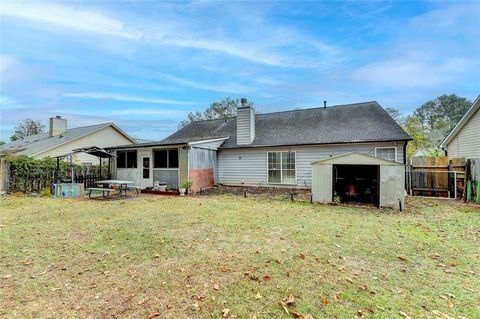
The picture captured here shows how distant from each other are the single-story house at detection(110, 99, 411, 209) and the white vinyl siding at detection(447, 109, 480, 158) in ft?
Result: 12.1

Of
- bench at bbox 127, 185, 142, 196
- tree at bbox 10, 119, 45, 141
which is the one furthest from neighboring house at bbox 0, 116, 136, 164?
tree at bbox 10, 119, 45, 141

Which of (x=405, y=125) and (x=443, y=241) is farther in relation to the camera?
(x=405, y=125)

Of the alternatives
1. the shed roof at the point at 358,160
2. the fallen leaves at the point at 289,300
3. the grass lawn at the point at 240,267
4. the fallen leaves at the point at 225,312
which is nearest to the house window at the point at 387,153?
the shed roof at the point at 358,160

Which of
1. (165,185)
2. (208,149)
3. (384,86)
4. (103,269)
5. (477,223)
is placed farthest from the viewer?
(384,86)

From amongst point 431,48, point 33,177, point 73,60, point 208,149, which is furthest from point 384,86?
point 33,177

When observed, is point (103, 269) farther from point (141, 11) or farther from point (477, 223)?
point (141, 11)

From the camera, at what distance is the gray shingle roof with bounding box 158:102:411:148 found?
40.3ft

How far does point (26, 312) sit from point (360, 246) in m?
5.09

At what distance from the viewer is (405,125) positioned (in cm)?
2567

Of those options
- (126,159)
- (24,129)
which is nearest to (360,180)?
(126,159)

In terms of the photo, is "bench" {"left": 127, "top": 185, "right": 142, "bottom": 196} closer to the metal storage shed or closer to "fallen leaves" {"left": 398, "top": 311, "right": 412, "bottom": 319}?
the metal storage shed

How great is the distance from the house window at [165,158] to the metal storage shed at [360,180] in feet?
24.5

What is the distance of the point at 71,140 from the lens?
2045 centimetres

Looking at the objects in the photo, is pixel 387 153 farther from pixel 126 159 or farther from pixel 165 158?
pixel 126 159
